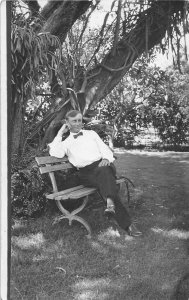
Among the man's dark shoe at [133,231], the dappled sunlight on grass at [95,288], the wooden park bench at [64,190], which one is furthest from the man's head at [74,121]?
the dappled sunlight on grass at [95,288]

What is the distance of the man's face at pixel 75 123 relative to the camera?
4188 mm

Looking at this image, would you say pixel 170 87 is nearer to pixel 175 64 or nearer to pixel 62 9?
pixel 175 64

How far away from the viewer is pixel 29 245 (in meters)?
3.38

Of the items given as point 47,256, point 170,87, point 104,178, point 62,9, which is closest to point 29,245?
point 47,256

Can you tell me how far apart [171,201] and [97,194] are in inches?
33.0

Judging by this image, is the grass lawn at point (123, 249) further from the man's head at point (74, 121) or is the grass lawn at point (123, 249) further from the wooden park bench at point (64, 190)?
the man's head at point (74, 121)

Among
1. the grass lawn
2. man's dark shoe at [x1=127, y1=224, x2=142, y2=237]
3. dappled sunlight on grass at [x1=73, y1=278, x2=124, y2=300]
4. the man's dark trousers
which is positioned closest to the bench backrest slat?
the man's dark trousers

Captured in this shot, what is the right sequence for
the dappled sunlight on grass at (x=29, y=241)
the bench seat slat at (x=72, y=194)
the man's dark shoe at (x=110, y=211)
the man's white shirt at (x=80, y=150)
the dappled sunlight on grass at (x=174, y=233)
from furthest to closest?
1. the man's white shirt at (x=80, y=150)
2. the bench seat slat at (x=72, y=194)
3. the man's dark shoe at (x=110, y=211)
4. the dappled sunlight on grass at (x=174, y=233)
5. the dappled sunlight on grass at (x=29, y=241)

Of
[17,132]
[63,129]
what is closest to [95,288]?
[63,129]

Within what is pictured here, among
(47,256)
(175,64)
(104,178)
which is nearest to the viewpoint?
(47,256)

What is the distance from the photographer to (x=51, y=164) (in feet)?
13.7

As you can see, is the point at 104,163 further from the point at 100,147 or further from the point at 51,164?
the point at 51,164

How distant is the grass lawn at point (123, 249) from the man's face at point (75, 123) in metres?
0.54

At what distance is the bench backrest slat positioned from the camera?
4.04 meters
